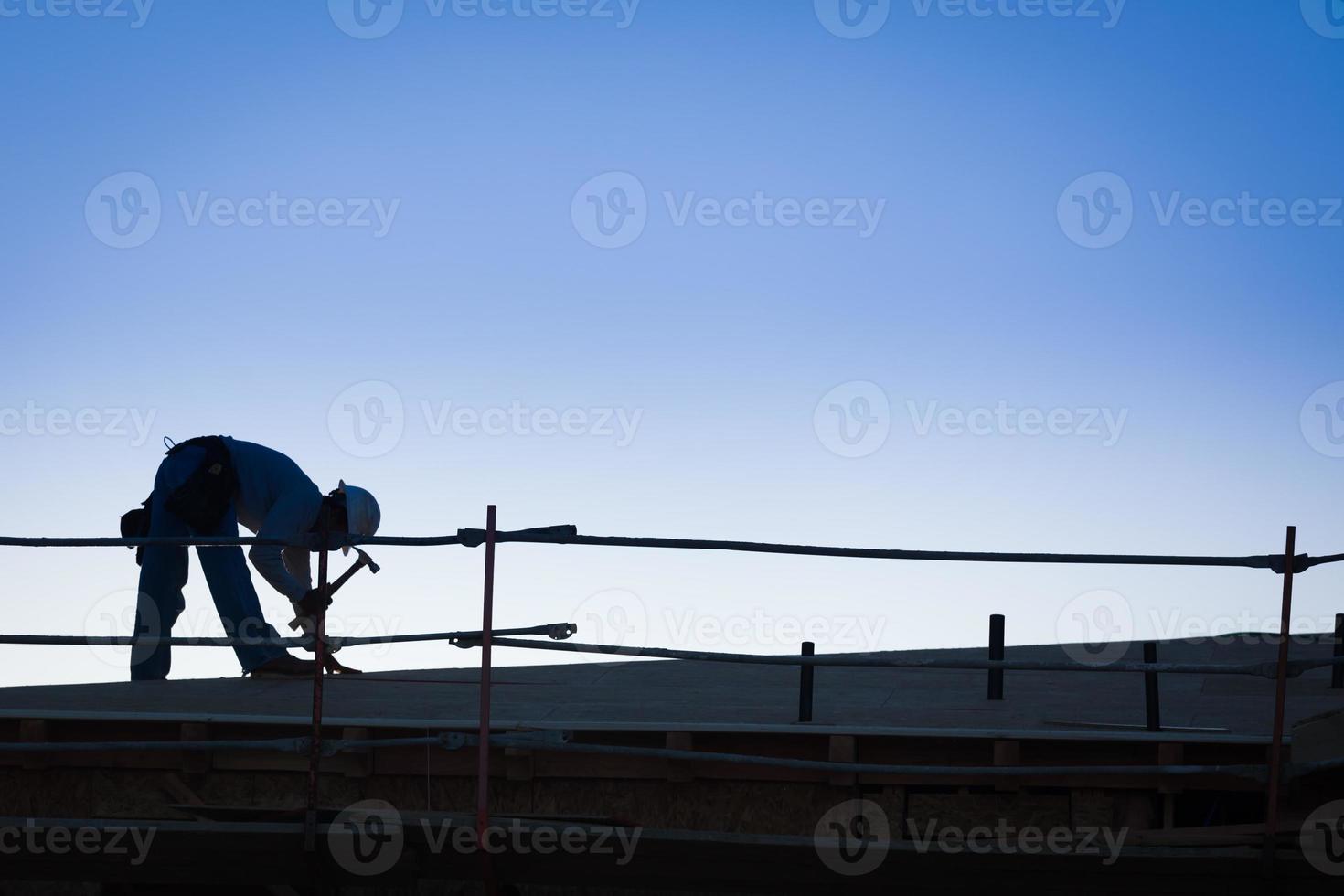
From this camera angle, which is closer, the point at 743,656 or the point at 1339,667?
the point at 743,656

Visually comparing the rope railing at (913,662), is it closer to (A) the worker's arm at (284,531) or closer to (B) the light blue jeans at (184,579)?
(A) the worker's arm at (284,531)

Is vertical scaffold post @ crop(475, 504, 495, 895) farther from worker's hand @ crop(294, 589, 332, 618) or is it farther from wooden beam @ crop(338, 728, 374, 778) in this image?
wooden beam @ crop(338, 728, 374, 778)

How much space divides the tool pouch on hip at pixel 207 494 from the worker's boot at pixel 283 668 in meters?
0.88

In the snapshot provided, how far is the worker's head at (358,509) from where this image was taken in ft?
29.6

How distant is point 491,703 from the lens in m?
8.33

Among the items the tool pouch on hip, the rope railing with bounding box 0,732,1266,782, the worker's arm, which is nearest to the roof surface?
the rope railing with bounding box 0,732,1266,782

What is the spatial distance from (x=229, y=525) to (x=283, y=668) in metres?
0.97

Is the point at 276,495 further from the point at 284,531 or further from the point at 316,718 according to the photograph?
the point at 316,718

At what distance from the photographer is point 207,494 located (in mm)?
9633

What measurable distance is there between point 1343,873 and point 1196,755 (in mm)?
1087

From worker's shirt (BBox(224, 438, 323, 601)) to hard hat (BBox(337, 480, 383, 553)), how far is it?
510 millimetres

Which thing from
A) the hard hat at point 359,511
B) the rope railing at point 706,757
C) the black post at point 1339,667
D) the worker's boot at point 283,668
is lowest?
the rope railing at point 706,757

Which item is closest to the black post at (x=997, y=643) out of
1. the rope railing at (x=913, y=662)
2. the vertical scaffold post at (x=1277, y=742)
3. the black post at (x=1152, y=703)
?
the black post at (x=1152, y=703)

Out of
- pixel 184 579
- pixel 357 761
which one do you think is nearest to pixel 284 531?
pixel 184 579
